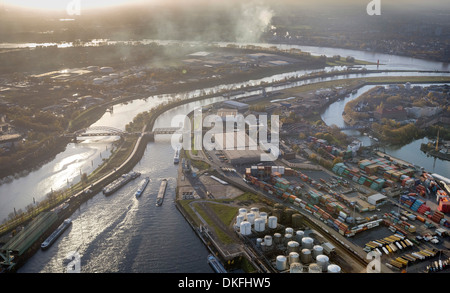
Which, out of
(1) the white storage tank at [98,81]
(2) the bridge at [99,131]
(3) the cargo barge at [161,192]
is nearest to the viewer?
(3) the cargo barge at [161,192]

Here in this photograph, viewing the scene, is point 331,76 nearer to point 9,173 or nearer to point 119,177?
point 119,177

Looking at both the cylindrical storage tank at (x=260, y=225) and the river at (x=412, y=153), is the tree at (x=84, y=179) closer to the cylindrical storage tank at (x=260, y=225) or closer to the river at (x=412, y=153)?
the cylindrical storage tank at (x=260, y=225)

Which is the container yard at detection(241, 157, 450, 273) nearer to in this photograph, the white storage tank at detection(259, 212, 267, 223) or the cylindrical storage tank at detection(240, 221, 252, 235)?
the cylindrical storage tank at detection(240, 221, 252, 235)

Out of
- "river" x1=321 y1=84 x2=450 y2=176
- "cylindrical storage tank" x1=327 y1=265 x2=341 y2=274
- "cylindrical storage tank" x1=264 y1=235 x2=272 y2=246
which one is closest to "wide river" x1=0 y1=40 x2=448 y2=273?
"cylindrical storage tank" x1=264 y1=235 x2=272 y2=246

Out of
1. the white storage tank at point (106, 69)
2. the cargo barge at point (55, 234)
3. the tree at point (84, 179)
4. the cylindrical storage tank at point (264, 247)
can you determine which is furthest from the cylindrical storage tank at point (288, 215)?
the white storage tank at point (106, 69)

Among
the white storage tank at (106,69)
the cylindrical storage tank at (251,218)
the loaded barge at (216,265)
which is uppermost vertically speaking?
the white storage tank at (106,69)
